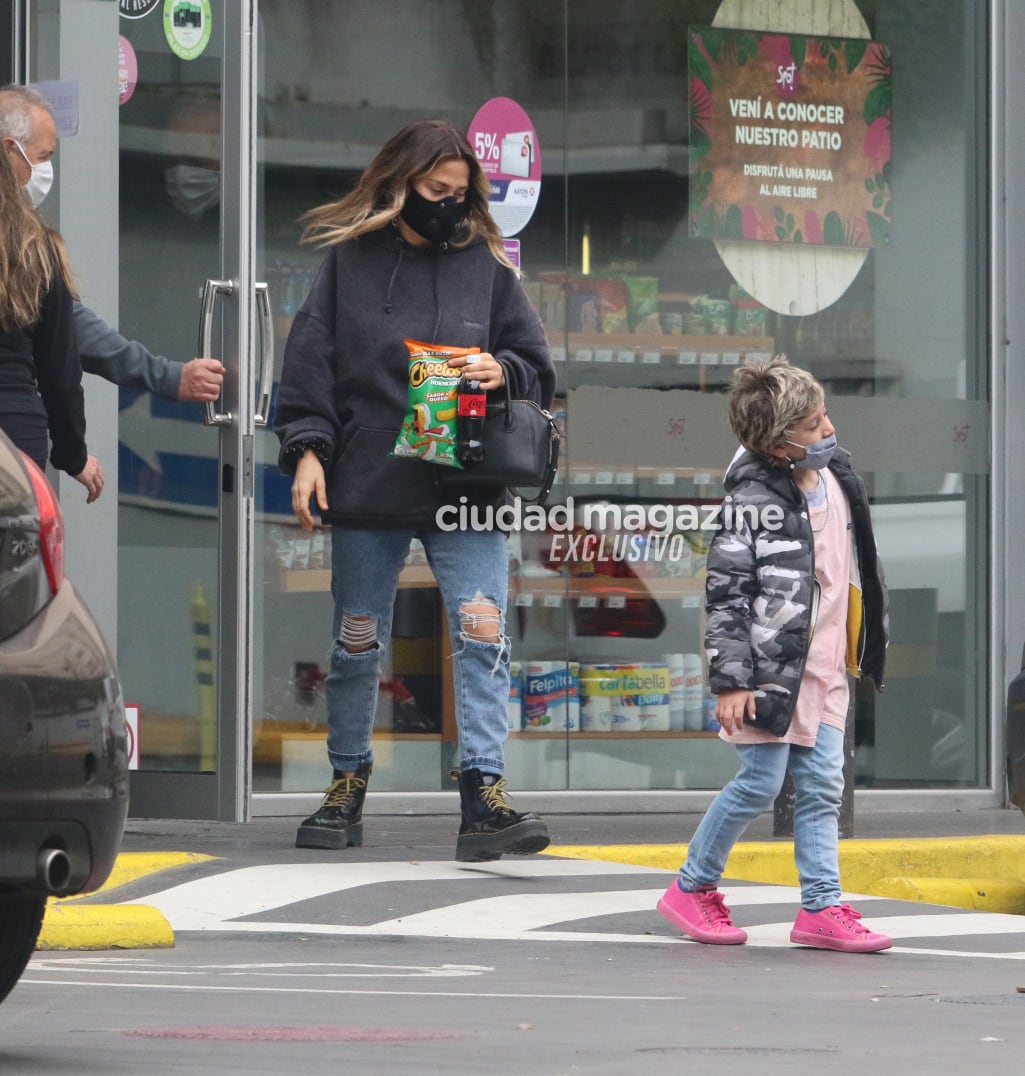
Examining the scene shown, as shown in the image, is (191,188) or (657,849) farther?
(191,188)

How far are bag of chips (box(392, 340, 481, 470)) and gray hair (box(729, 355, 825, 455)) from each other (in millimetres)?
800

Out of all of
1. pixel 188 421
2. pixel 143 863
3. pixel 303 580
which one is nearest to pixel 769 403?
pixel 143 863

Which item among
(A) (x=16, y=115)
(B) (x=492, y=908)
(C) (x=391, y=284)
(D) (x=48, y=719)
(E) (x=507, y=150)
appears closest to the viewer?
(D) (x=48, y=719)

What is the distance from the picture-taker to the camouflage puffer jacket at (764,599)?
17.5 feet

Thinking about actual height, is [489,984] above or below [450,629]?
below

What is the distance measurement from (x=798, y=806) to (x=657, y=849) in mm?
1662

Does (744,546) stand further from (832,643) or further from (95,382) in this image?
(95,382)

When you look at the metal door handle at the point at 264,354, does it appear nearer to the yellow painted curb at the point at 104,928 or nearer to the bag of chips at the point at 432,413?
the bag of chips at the point at 432,413

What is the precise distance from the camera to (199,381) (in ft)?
20.8

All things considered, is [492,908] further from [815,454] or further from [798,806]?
[815,454]

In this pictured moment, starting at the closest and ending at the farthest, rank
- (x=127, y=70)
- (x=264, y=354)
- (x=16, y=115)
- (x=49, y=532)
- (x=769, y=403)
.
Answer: (x=49, y=532)
(x=769, y=403)
(x=16, y=115)
(x=264, y=354)
(x=127, y=70)

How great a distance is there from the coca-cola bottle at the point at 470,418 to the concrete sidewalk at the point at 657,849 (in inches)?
48.7

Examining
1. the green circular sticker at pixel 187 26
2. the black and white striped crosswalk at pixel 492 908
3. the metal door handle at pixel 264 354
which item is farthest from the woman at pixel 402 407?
the green circular sticker at pixel 187 26

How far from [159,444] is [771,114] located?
3051mm
